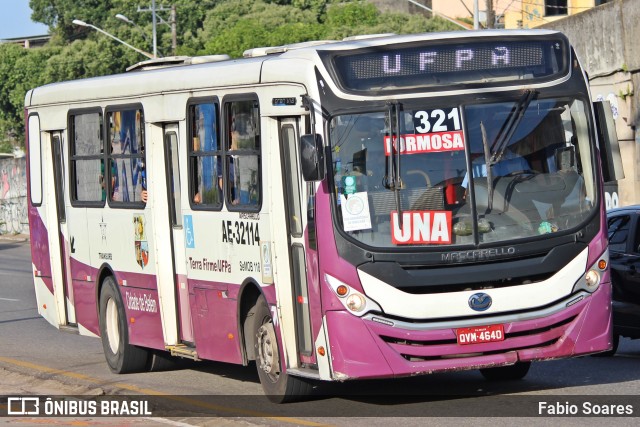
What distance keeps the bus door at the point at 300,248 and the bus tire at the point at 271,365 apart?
1.28ft

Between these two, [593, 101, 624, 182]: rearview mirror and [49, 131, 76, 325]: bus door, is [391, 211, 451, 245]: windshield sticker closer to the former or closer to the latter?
[593, 101, 624, 182]: rearview mirror

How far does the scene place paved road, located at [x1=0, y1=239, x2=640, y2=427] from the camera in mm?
10203

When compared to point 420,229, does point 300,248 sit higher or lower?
lower

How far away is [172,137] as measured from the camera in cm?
1293

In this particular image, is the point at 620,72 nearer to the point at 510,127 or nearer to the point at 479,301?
the point at 510,127

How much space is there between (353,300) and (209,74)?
3029 mm

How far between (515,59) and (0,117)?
273 feet

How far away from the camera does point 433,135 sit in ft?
33.1

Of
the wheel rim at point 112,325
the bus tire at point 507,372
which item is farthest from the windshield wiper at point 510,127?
the wheel rim at point 112,325

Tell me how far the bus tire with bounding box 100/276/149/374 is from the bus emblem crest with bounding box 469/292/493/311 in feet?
17.1

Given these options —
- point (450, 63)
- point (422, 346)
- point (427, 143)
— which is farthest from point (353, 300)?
point (450, 63)

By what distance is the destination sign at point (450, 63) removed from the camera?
1023 cm

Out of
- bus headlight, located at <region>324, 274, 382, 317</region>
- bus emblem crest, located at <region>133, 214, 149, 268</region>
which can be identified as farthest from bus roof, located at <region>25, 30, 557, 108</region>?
bus headlight, located at <region>324, 274, 382, 317</region>

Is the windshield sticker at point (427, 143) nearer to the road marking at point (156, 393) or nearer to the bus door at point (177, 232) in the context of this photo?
the road marking at point (156, 393)
